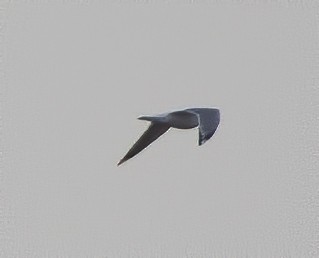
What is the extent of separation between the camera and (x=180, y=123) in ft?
69.7

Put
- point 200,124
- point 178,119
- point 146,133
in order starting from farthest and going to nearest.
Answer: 1. point 146,133
2. point 178,119
3. point 200,124

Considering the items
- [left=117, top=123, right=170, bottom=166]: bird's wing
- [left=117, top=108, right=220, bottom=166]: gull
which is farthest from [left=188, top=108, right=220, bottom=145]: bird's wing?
[left=117, top=123, right=170, bottom=166]: bird's wing

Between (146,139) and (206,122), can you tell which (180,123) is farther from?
(146,139)

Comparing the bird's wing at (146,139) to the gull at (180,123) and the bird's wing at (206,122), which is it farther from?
the bird's wing at (206,122)

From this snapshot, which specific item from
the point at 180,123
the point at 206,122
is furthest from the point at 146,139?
the point at 206,122

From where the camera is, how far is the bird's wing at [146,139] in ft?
73.9

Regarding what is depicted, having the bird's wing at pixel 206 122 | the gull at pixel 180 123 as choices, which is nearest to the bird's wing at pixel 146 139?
the gull at pixel 180 123

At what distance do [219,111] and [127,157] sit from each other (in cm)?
372

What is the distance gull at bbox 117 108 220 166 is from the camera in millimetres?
19453

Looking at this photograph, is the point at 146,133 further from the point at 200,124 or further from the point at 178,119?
the point at 200,124

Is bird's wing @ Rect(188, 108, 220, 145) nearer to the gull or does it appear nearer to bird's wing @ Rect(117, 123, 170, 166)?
the gull

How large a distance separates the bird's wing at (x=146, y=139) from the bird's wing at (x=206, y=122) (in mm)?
2065

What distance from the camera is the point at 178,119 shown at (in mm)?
21188

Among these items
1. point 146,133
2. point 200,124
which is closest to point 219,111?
point 200,124
